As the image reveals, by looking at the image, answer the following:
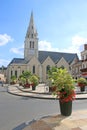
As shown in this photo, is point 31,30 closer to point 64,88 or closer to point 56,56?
point 56,56

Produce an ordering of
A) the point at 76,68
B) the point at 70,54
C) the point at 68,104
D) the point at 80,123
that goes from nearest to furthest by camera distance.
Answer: the point at 80,123
the point at 68,104
the point at 76,68
the point at 70,54

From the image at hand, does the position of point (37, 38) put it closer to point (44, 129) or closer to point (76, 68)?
point (76, 68)

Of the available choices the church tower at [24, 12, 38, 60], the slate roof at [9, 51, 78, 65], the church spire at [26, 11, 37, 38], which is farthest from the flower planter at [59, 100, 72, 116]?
the church spire at [26, 11, 37, 38]

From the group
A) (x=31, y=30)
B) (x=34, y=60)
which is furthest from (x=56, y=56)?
(x=31, y=30)

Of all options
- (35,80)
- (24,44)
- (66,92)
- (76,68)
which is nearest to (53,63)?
(24,44)

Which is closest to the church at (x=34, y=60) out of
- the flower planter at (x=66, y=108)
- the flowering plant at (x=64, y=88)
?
the flowering plant at (x=64, y=88)

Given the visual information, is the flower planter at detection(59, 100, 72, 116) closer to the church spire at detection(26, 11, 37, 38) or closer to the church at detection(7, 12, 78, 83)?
the church at detection(7, 12, 78, 83)

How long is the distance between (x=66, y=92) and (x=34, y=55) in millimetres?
88241

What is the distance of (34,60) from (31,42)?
31.6ft

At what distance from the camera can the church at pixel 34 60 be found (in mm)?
95669

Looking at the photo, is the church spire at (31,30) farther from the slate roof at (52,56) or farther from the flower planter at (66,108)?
the flower planter at (66,108)

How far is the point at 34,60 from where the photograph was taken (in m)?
96.6

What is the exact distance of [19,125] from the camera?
28.8 feet

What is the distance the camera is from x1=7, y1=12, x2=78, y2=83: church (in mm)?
95669
